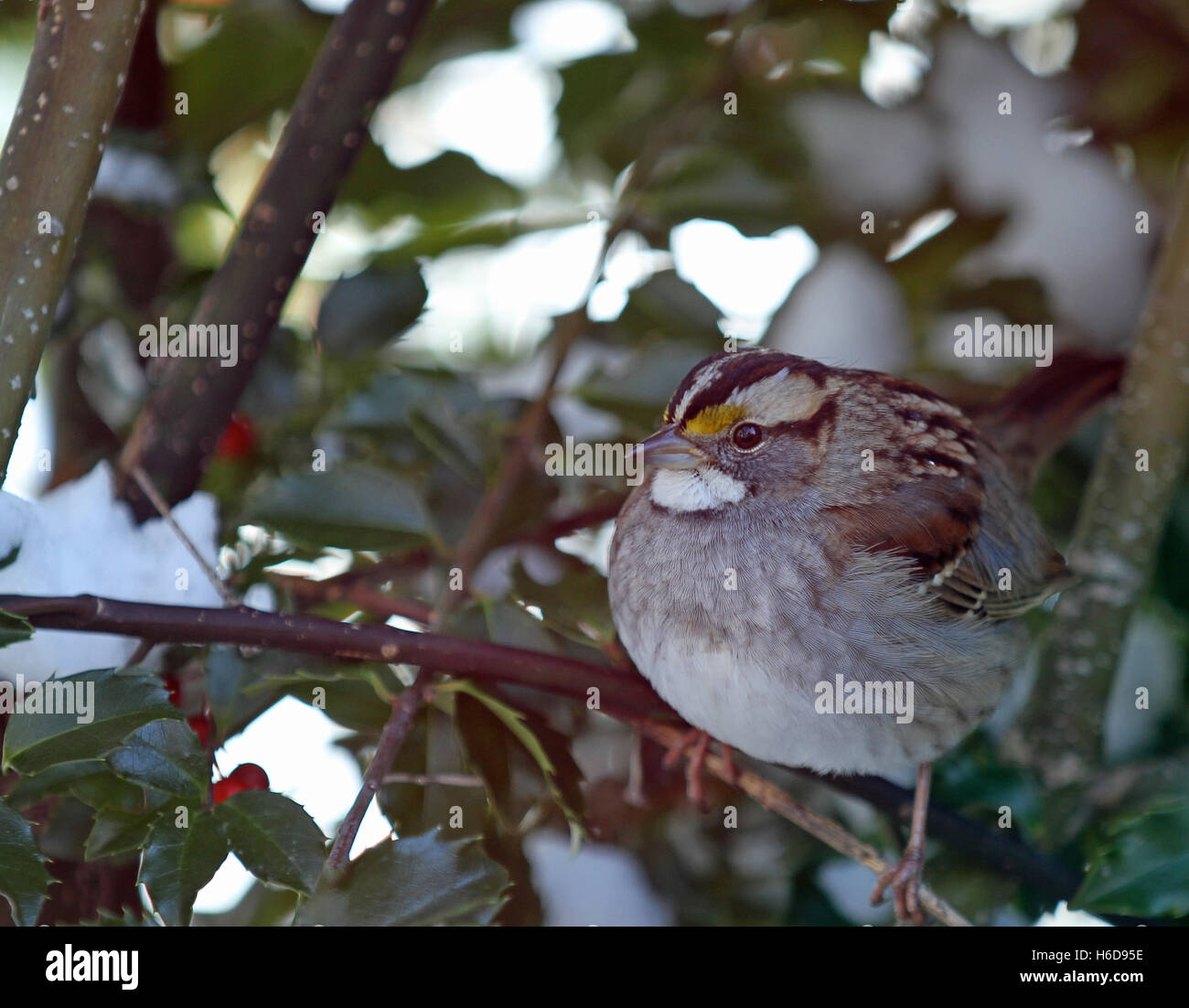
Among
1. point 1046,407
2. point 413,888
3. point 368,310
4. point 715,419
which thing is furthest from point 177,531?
point 1046,407

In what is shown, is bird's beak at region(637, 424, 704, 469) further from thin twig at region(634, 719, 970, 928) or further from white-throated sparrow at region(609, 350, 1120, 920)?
thin twig at region(634, 719, 970, 928)

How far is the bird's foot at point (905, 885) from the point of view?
139 cm

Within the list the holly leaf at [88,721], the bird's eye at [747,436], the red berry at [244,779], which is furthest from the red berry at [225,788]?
the bird's eye at [747,436]

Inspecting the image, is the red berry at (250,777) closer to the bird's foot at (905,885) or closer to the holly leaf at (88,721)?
the holly leaf at (88,721)

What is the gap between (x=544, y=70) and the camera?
1.84 metres

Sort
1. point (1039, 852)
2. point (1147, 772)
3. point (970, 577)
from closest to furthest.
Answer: point (1039, 852) < point (970, 577) < point (1147, 772)

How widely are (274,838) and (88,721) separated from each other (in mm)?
192

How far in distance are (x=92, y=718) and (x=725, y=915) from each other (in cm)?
97


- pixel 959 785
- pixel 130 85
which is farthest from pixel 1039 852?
pixel 130 85

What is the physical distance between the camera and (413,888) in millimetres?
979

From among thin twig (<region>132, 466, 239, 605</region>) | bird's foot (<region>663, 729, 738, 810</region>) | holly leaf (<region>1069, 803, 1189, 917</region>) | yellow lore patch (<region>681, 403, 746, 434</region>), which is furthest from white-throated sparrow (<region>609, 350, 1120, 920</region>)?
thin twig (<region>132, 466, 239, 605</region>)

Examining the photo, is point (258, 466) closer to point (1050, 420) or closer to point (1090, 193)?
point (1050, 420)
